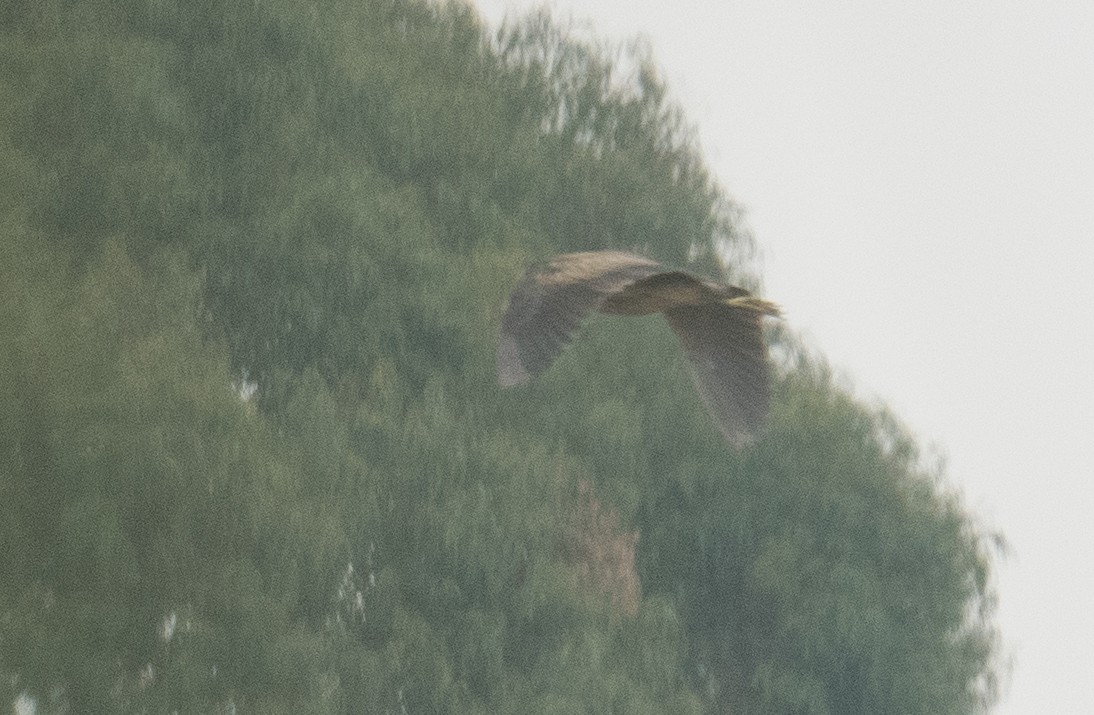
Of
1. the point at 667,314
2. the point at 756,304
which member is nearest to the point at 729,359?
the point at 667,314

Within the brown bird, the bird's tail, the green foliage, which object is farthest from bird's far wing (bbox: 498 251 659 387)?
the green foliage

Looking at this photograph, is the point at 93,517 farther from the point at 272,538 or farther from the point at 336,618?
the point at 336,618

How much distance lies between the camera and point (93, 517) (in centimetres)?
1117

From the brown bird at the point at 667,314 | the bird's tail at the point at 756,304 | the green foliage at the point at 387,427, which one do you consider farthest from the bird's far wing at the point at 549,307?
the green foliage at the point at 387,427

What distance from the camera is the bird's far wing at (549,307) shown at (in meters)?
5.55

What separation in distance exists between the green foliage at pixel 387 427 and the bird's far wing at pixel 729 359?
5411 millimetres

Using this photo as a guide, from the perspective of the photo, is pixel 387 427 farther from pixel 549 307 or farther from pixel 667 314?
pixel 549 307

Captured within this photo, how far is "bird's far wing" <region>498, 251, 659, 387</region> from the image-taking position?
5555 mm

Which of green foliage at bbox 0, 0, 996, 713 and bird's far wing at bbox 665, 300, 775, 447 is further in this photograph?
green foliage at bbox 0, 0, 996, 713

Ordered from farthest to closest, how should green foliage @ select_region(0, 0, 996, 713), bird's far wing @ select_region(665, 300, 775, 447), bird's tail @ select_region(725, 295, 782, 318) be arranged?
green foliage @ select_region(0, 0, 996, 713), bird's far wing @ select_region(665, 300, 775, 447), bird's tail @ select_region(725, 295, 782, 318)

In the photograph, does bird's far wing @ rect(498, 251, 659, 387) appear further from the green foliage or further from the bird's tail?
the green foliage

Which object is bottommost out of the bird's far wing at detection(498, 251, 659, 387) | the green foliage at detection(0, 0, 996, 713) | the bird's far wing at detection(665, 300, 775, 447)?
the green foliage at detection(0, 0, 996, 713)

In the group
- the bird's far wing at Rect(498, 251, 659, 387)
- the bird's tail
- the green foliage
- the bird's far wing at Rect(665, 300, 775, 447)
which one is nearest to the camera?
the bird's far wing at Rect(498, 251, 659, 387)

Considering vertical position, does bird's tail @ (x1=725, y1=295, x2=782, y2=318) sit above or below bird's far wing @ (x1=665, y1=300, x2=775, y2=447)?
above
